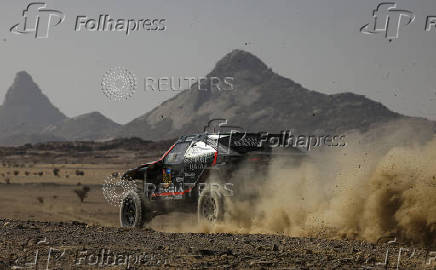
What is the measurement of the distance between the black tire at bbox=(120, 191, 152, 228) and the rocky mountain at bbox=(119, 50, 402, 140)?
12103cm

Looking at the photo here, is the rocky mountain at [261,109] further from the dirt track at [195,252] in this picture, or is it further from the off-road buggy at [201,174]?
the dirt track at [195,252]

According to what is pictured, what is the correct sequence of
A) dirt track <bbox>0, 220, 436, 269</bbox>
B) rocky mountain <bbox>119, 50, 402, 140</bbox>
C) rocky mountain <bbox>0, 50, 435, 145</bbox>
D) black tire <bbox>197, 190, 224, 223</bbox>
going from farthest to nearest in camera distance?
rocky mountain <bbox>119, 50, 402, 140</bbox>, rocky mountain <bbox>0, 50, 435, 145</bbox>, black tire <bbox>197, 190, 224, 223</bbox>, dirt track <bbox>0, 220, 436, 269</bbox>

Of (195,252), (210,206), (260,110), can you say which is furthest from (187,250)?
(260,110)

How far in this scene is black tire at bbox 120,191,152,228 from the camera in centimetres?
1321

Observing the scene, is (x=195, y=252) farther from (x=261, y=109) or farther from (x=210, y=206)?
(x=261, y=109)

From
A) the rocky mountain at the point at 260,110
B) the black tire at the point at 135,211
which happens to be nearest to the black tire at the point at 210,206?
the black tire at the point at 135,211

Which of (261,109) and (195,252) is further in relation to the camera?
(261,109)

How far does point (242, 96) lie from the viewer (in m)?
176

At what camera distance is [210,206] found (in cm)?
1178

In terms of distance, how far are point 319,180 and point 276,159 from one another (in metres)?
0.86

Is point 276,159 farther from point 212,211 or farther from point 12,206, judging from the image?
point 12,206

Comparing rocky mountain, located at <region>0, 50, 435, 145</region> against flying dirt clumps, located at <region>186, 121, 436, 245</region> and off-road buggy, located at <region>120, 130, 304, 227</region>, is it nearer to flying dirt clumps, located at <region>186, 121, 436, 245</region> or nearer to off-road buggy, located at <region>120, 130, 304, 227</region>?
off-road buggy, located at <region>120, 130, 304, 227</region>

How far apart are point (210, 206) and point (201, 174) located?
2.02ft

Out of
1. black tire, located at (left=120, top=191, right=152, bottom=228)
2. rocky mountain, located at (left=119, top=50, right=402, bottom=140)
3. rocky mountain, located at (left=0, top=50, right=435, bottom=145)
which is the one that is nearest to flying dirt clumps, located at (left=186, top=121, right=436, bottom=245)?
black tire, located at (left=120, top=191, right=152, bottom=228)
